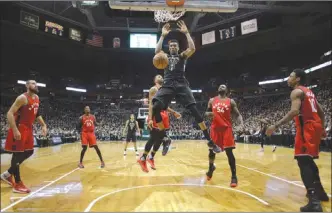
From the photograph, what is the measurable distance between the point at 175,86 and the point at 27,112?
257 centimetres

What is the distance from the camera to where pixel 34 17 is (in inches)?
747

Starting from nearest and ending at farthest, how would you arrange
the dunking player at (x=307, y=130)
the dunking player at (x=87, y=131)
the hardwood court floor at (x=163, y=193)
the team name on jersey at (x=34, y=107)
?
the dunking player at (x=307, y=130) → the hardwood court floor at (x=163, y=193) → the team name on jersey at (x=34, y=107) → the dunking player at (x=87, y=131)

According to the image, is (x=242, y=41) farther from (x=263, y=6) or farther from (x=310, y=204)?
(x=310, y=204)

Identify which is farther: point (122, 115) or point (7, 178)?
point (122, 115)

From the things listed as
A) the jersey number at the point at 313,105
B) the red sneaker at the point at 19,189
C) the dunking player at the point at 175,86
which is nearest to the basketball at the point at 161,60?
the dunking player at the point at 175,86

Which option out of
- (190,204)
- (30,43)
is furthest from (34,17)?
(190,204)

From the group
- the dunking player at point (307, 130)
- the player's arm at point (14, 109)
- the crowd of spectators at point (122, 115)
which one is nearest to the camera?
the dunking player at point (307, 130)

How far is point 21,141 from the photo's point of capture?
15.5 ft

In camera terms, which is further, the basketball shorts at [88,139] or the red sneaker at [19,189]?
the basketball shorts at [88,139]

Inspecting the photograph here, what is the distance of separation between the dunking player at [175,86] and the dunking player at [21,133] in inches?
84.2

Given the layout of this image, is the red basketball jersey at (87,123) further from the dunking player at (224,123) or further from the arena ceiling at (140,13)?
the arena ceiling at (140,13)

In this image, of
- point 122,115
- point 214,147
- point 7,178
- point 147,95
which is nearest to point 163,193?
point 214,147

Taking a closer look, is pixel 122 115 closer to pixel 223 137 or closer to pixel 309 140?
pixel 223 137

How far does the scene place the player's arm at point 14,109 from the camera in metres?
4.35
